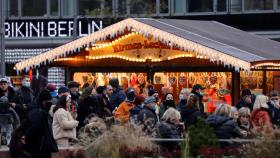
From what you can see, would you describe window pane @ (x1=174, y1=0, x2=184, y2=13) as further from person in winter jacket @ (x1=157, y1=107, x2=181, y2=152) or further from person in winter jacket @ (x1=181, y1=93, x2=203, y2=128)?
person in winter jacket @ (x1=157, y1=107, x2=181, y2=152)

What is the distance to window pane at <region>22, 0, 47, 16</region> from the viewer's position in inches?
1700

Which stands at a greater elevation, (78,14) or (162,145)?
(78,14)

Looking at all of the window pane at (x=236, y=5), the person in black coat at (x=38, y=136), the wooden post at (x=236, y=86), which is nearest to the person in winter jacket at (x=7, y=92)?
the person in black coat at (x=38, y=136)

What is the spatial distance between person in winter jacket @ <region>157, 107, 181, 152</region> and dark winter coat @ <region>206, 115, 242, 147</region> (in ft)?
1.81

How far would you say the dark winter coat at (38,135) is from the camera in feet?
48.3

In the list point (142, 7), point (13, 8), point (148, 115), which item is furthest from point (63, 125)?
point (13, 8)

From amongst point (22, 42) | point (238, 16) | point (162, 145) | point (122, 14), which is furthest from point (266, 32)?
point (162, 145)

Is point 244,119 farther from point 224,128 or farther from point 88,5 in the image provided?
point 88,5

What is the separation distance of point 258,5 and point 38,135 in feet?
88.8

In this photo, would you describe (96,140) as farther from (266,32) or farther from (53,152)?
(266,32)

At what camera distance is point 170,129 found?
1562 cm

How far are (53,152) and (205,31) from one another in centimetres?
1290

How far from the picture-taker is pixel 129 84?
27766 mm

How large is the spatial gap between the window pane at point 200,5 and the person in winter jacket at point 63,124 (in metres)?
25.0
